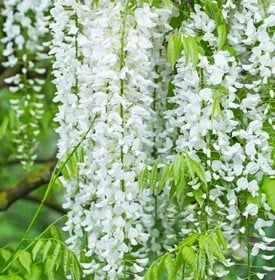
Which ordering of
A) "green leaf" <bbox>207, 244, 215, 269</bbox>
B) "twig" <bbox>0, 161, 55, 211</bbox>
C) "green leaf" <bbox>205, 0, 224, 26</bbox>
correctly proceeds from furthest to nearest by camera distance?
"twig" <bbox>0, 161, 55, 211</bbox>, "green leaf" <bbox>205, 0, 224, 26</bbox>, "green leaf" <bbox>207, 244, 215, 269</bbox>

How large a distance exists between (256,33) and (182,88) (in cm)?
23

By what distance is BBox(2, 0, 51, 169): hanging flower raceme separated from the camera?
2969mm

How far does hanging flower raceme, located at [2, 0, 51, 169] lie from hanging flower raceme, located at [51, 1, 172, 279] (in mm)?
648

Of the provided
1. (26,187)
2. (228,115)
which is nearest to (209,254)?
(228,115)

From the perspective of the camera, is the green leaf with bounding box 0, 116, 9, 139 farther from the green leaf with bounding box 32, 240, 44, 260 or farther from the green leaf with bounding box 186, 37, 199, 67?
the green leaf with bounding box 186, 37, 199, 67

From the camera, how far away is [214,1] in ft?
6.94

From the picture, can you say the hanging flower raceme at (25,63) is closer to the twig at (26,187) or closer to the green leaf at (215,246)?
the twig at (26,187)

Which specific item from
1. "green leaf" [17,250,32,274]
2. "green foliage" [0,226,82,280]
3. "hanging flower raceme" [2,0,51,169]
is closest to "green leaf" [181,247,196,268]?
"green foliage" [0,226,82,280]

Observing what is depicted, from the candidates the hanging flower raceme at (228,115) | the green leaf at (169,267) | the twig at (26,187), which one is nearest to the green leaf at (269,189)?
the hanging flower raceme at (228,115)

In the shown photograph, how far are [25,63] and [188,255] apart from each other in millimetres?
1189

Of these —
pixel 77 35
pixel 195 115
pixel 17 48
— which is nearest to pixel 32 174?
pixel 17 48

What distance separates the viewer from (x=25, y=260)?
2164mm

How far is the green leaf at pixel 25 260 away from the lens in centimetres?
215

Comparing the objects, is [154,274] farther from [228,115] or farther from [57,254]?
[228,115]
